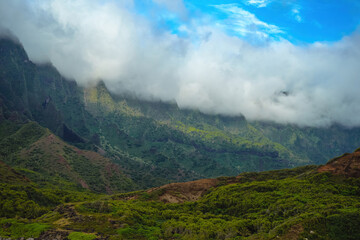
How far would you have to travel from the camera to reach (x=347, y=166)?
271 feet

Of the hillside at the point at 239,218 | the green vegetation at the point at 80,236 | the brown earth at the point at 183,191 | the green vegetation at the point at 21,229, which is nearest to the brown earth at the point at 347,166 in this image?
the hillside at the point at 239,218

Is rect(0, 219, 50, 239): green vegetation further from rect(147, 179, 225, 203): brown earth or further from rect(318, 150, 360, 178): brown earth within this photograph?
rect(318, 150, 360, 178): brown earth

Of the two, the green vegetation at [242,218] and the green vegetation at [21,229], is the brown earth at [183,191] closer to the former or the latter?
the green vegetation at [242,218]

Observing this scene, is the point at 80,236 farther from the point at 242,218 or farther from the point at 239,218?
the point at 242,218

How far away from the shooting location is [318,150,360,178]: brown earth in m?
78.9

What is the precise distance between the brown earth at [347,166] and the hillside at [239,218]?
0.57 metres

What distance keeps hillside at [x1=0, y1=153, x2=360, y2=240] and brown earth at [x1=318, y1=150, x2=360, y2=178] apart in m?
0.57

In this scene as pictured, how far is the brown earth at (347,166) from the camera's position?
78.9 m

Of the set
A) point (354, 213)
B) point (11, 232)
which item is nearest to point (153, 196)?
point (11, 232)

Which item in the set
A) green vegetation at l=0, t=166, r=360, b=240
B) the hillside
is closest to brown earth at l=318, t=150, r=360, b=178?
the hillside

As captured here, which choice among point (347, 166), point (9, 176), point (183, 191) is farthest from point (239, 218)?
point (9, 176)

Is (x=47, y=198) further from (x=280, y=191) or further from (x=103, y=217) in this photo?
(x=280, y=191)

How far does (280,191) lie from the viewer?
8088 centimetres

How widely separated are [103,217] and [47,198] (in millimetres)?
60452
